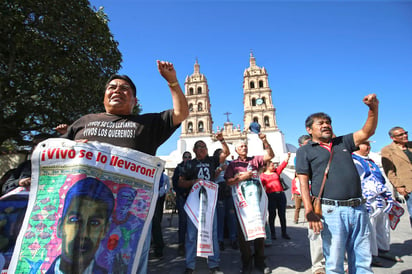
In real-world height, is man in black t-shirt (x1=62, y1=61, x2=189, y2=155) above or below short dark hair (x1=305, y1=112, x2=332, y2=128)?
A: below

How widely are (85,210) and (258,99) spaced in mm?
45400

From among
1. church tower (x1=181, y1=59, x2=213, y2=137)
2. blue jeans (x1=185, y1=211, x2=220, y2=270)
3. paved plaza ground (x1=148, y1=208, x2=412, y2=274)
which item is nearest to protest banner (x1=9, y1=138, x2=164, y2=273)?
blue jeans (x1=185, y1=211, x2=220, y2=270)

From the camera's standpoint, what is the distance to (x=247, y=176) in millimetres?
3252

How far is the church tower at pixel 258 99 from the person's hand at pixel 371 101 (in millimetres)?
40263

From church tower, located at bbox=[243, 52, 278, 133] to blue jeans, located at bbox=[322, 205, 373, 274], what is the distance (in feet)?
132

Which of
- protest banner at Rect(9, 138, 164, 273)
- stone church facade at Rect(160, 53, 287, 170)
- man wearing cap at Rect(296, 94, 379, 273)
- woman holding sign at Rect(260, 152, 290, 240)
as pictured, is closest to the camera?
protest banner at Rect(9, 138, 164, 273)

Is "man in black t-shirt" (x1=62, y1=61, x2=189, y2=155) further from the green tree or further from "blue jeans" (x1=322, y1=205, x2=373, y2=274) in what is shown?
the green tree

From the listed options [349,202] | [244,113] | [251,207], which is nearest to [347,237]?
[349,202]

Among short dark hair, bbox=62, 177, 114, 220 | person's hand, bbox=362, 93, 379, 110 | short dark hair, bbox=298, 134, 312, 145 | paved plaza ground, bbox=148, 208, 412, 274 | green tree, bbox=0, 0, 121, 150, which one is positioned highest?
green tree, bbox=0, 0, 121, 150

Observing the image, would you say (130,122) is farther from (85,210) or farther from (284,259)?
(284,259)

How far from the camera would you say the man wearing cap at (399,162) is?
3.33m

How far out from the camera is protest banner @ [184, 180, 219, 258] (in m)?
2.94

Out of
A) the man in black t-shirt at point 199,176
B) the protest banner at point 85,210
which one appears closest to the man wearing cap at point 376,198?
the man in black t-shirt at point 199,176

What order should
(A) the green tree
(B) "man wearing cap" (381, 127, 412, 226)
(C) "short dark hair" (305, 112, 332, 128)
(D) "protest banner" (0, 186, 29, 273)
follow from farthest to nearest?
(A) the green tree → (B) "man wearing cap" (381, 127, 412, 226) → (C) "short dark hair" (305, 112, 332, 128) → (D) "protest banner" (0, 186, 29, 273)
